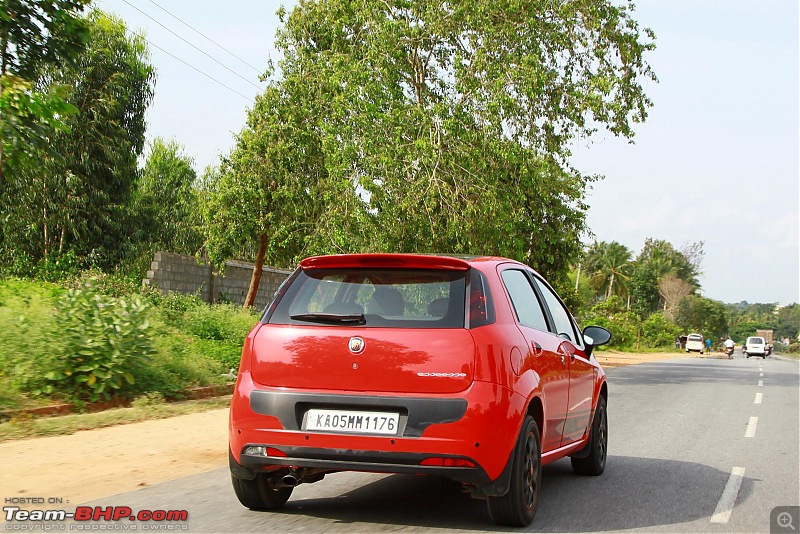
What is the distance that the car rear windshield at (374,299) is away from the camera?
5.48 meters

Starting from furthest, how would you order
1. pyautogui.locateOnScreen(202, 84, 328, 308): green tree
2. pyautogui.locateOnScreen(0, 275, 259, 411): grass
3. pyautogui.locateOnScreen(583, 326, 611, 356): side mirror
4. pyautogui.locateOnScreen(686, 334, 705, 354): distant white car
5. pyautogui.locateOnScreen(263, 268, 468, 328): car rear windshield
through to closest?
pyautogui.locateOnScreen(686, 334, 705, 354): distant white car
pyautogui.locateOnScreen(202, 84, 328, 308): green tree
pyautogui.locateOnScreen(0, 275, 259, 411): grass
pyautogui.locateOnScreen(583, 326, 611, 356): side mirror
pyautogui.locateOnScreen(263, 268, 468, 328): car rear windshield

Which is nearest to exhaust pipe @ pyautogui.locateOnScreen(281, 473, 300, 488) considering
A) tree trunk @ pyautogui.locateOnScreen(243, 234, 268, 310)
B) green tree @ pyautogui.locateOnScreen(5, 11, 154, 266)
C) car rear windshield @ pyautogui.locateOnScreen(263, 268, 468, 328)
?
car rear windshield @ pyautogui.locateOnScreen(263, 268, 468, 328)

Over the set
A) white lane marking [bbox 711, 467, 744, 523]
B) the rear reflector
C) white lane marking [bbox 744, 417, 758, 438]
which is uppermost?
the rear reflector

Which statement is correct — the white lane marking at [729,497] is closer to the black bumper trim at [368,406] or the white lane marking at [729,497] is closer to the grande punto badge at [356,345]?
the black bumper trim at [368,406]

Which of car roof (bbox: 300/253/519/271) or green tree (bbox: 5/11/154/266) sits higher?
green tree (bbox: 5/11/154/266)

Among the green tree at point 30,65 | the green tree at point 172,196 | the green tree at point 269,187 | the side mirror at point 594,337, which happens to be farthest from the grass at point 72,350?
the green tree at point 172,196

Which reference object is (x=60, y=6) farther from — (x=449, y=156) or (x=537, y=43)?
(x=537, y=43)

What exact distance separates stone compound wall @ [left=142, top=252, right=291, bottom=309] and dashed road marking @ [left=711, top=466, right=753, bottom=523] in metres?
14.5

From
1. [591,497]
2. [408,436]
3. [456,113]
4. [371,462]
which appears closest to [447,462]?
[408,436]

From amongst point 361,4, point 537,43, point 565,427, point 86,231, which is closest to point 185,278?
point 86,231

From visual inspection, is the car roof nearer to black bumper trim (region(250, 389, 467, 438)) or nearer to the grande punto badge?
the grande punto badge

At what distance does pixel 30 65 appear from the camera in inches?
446

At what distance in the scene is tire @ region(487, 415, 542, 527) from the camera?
5.49 meters

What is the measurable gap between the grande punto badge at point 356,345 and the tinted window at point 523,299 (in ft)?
3.78
